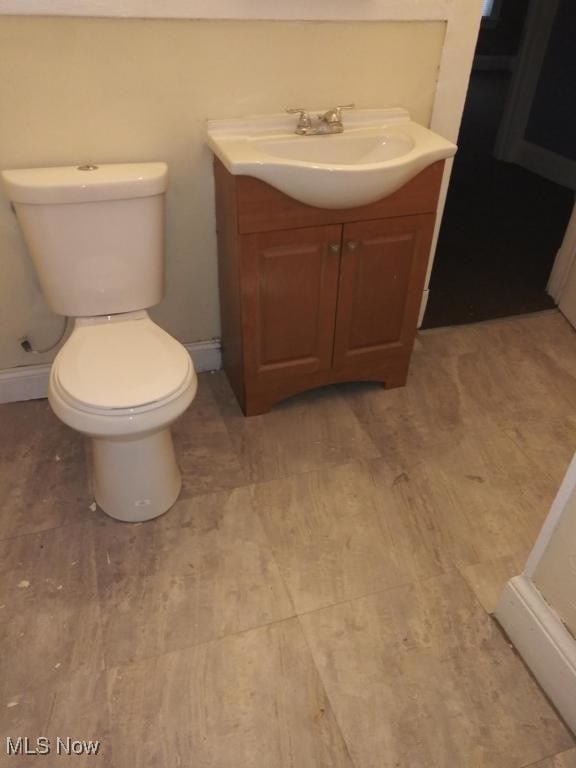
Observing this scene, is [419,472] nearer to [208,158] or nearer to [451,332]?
[451,332]

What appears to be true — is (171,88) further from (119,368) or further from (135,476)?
(135,476)

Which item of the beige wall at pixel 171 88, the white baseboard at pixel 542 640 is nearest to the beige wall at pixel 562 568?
the white baseboard at pixel 542 640

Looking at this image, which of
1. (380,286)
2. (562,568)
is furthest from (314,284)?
(562,568)

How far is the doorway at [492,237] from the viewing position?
8.68ft

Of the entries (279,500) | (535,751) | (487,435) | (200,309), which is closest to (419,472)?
(487,435)

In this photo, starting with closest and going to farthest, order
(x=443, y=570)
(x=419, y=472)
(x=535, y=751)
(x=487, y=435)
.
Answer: (x=535, y=751) → (x=443, y=570) → (x=419, y=472) → (x=487, y=435)

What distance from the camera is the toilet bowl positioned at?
1.34 m

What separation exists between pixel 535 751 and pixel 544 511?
678 millimetres

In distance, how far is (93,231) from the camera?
1.57 metres

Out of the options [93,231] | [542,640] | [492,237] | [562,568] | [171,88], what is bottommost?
[492,237]

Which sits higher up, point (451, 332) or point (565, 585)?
point (565, 585)

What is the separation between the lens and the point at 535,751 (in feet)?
Answer: 3.81

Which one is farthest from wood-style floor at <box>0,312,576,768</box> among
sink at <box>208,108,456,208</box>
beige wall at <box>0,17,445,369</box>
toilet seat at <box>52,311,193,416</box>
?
sink at <box>208,108,456,208</box>

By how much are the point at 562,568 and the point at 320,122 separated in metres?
1.38
